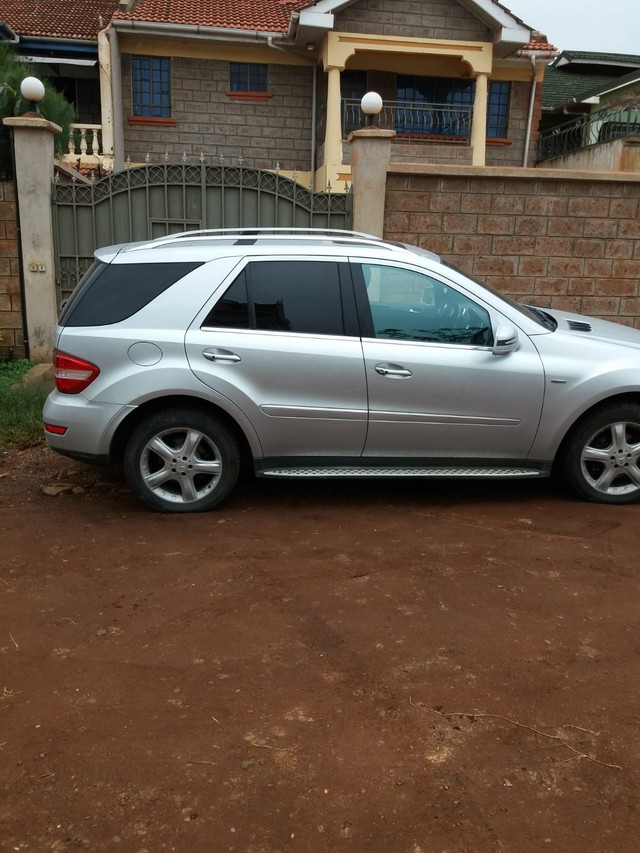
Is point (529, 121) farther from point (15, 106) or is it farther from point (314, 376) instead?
point (314, 376)

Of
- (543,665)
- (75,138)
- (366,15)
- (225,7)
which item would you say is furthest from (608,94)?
(543,665)

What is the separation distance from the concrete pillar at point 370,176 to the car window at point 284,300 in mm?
3589

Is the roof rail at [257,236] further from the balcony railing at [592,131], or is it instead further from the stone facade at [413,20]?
the stone facade at [413,20]

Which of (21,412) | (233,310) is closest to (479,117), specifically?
(21,412)

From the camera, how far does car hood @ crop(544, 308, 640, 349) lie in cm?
481

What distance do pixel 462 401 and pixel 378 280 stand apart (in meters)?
0.93

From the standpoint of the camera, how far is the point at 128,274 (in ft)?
15.1

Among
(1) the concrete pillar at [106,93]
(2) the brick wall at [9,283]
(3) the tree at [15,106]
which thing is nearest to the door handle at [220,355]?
(2) the brick wall at [9,283]

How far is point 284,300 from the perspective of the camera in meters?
4.63

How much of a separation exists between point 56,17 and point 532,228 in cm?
1551

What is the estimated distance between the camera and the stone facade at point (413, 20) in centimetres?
1609

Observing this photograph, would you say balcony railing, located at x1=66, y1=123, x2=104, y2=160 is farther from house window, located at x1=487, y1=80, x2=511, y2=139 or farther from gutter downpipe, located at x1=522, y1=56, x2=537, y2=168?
gutter downpipe, located at x1=522, y1=56, x2=537, y2=168

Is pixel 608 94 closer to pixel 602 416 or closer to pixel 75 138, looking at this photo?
pixel 75 138

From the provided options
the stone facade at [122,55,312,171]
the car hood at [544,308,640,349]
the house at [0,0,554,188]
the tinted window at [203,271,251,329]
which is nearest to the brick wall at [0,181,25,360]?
the tinted window at [203,271,251,329]
